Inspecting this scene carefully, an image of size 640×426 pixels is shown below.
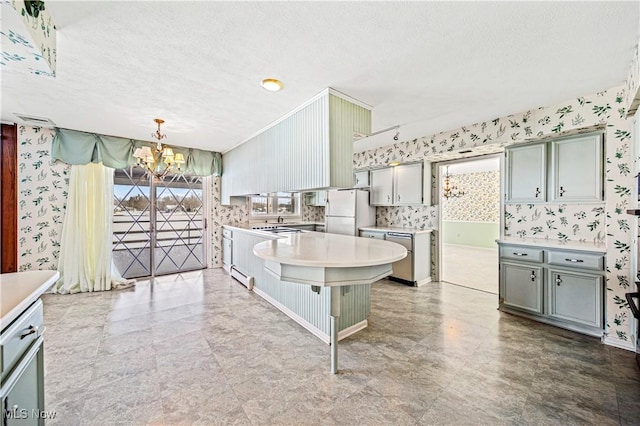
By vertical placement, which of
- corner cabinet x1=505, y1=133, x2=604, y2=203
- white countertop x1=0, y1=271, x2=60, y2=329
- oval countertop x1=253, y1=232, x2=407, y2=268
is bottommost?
white countertop x1=0, y1=271, x2=60, y2=329

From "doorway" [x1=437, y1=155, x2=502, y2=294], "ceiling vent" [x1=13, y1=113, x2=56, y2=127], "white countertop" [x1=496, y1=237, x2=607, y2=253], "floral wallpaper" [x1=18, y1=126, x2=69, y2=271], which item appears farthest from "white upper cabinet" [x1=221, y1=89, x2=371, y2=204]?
"doorway" [x1=437, y1=155, x2=502, y2=294]

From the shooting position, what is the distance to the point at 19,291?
1093 mm

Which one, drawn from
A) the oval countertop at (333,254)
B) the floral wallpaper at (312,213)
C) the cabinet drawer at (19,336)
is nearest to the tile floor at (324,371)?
the cabinet drawer at (19,336)

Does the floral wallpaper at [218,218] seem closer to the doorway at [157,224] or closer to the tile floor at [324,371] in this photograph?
the doorway at [157,224]

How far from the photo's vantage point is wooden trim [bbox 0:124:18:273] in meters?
3.46

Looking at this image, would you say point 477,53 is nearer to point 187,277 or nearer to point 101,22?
point 101,22

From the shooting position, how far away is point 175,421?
153 cm

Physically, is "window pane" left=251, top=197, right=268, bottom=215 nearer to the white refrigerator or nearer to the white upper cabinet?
the white refrigerator

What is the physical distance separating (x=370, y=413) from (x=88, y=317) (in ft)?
10.8

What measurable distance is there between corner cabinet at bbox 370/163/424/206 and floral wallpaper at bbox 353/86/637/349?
2.26 ft

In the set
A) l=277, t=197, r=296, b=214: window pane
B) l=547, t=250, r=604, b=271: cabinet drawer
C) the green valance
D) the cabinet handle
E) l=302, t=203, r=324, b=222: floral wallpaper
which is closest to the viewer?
the cabinet handle

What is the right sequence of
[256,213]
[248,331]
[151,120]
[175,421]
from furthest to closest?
1. [256,213]
2. [151,120]
3. [248,331]
4. [175,421]

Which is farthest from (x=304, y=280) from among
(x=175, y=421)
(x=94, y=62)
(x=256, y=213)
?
(x=256, y=213)

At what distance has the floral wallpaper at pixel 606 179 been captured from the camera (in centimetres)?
235
